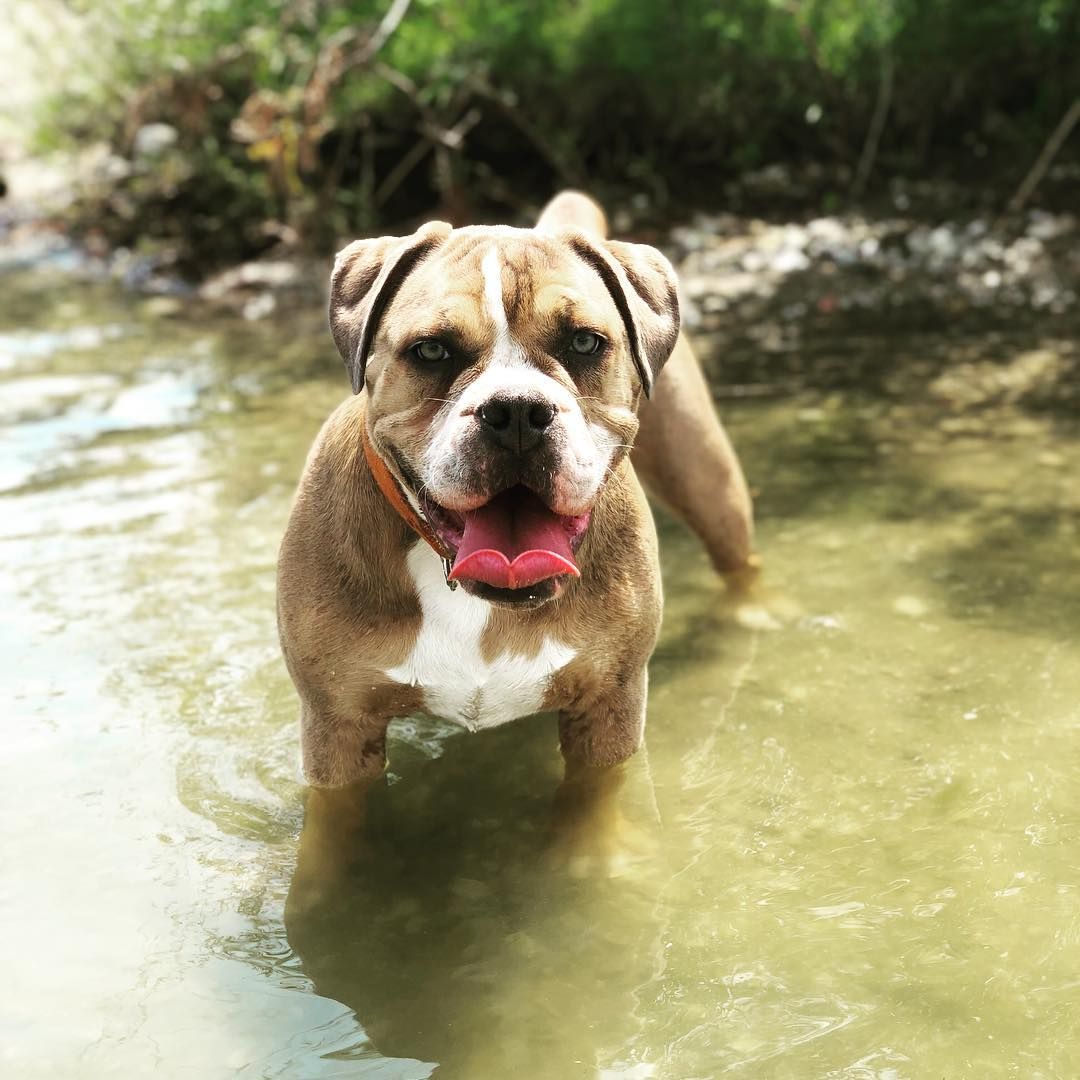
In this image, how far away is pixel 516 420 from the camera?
9.68 feet

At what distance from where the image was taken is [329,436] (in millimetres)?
3635

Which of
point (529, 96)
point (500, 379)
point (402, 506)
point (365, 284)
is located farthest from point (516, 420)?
point (529, 96)

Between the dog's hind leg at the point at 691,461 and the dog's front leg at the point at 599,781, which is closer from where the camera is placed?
the dog's front leg at the point at 599,781

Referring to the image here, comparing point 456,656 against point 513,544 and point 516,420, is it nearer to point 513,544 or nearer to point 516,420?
point 513,544

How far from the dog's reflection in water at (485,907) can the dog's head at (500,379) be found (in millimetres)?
855

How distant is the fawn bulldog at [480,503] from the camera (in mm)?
3047

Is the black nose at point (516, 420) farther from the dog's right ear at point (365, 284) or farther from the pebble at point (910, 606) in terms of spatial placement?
the pebble at point (910, 606)

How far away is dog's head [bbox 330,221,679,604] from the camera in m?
2.99

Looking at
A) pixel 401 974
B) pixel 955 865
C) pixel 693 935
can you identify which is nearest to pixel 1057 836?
pixel 955 865

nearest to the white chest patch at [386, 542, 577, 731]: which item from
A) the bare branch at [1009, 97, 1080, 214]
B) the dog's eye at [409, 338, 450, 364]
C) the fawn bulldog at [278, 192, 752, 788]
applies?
the fawn bulldog at [278, 192, 752, 788]

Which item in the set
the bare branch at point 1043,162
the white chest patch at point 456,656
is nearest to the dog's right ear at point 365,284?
the white chest patch at point 456,656

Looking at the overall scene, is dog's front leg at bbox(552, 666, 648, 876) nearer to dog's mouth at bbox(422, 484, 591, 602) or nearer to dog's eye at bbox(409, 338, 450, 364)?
dog's mouth at bbox(422, 484, 591, 602)

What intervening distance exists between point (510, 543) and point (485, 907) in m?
0.97

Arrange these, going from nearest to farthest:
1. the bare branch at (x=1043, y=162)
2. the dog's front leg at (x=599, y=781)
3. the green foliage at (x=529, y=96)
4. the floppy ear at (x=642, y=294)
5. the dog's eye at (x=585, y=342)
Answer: the dog's eye at (x=585, y=342) → the floppy ear at (x=642, y=294) → the dog's front leg at (x=599, y=781) → the bare branch at (x=1043, y=162) → the green foliage at (x=529, y=96)
